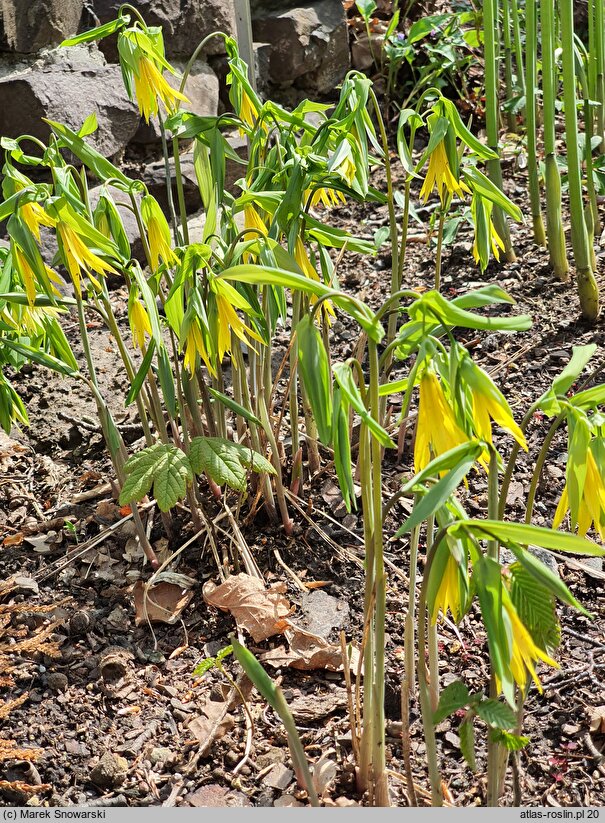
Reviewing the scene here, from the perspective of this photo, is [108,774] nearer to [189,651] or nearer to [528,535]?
[189,651]

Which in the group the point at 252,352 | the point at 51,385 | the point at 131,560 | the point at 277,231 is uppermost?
the point at 277,231

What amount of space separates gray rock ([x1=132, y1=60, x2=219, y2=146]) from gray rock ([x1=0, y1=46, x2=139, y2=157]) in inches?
3.7

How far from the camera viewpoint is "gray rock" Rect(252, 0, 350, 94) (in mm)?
3465

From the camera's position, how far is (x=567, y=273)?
2.51m

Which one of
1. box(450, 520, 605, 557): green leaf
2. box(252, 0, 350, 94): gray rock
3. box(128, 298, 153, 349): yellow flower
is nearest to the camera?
box(450, 520, 605, 557): green leaf

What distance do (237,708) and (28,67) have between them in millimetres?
2139

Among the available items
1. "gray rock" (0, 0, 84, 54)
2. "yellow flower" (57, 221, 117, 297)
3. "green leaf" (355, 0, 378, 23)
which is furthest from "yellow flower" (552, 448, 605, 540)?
"green leaf" (355, 0, 378, 23)

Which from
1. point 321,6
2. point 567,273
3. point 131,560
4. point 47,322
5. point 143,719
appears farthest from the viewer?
point 321,6

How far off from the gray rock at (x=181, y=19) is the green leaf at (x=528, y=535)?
2594 millimetres

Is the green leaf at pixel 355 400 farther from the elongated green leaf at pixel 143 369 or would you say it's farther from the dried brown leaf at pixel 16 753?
the dried brown leaf at pixel 16 753

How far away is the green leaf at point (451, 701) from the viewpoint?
0.93m

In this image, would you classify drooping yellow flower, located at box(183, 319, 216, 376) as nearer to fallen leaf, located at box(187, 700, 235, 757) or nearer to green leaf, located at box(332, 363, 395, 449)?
green leaf, located at box(332, 363, 395, 449)

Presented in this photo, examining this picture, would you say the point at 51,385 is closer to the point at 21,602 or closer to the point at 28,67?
the point at 21,602
